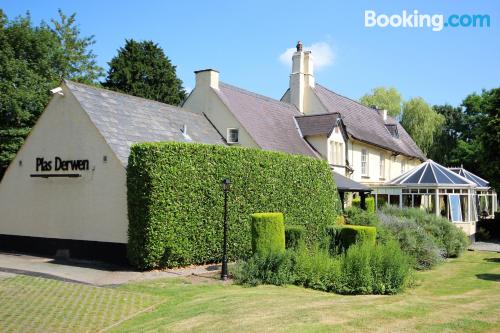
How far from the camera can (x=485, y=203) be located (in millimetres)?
38625

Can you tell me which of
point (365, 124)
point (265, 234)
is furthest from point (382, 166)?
point (265, 234)

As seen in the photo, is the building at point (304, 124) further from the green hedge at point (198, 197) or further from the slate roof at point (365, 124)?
the green hedge at point (198, 197)

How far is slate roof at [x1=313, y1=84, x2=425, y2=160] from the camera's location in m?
33.7

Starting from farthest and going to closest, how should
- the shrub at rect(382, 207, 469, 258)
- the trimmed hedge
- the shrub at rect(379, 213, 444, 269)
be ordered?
1. the shrub at rect(382, 207, 469, 258)
2. the shrub at rect(379, 213, 444, 269)
3. the trimmed hedge

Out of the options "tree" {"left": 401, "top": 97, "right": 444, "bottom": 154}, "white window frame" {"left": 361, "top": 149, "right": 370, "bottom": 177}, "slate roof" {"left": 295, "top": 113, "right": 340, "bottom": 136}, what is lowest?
"white window frame" {"left": 361, "top": 149, "right": 370, "bottom": 177}

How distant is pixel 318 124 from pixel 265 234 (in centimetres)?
1510

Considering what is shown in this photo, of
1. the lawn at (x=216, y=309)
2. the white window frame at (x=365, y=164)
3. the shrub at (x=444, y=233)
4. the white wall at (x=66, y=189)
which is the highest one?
the white window frame at (x=365, y=164)

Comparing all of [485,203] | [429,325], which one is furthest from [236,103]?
[485,203]

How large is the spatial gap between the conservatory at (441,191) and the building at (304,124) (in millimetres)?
2590

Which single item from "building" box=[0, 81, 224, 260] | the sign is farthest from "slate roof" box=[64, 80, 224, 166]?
the sign

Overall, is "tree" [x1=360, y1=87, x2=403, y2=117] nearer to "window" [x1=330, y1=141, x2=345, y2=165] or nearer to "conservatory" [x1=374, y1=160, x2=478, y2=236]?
"conservatory" [x1=374, y1=160, x2=478, y2=236]

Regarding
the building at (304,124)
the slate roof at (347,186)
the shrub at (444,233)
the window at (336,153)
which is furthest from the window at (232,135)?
the shrub at (444,233)

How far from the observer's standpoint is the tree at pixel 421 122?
50000mm

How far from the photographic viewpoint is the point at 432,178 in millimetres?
28844
